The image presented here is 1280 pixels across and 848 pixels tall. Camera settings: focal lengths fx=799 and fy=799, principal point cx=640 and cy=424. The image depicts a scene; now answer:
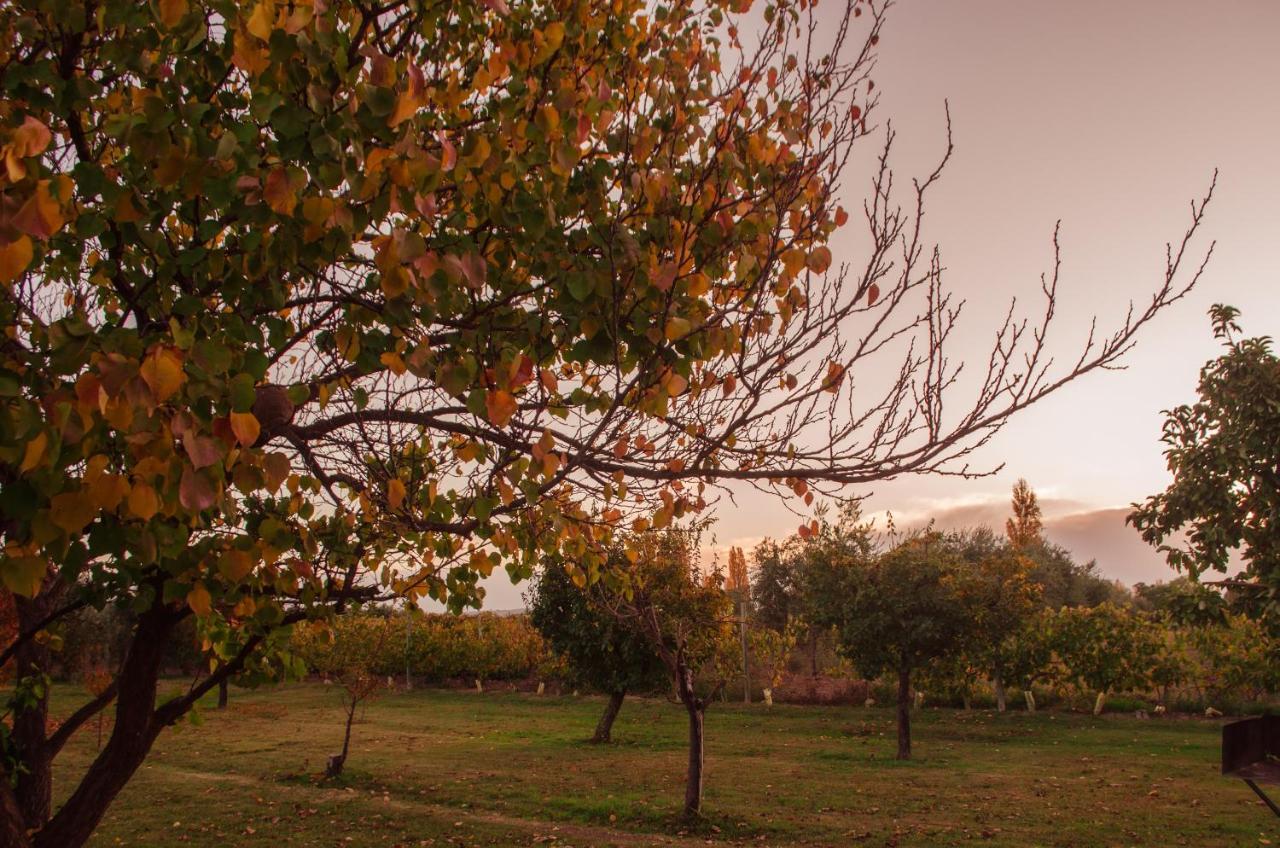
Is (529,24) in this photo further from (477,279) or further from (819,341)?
(477,279)

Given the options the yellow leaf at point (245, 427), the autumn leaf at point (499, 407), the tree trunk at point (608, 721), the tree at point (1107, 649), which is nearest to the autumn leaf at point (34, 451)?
Answer: the yellow leaf at point (245, 427)

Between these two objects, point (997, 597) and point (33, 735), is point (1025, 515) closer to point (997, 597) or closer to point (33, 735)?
point (997, 597)

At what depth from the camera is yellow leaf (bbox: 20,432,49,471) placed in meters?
1.83

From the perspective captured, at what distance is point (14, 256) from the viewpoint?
1.63m

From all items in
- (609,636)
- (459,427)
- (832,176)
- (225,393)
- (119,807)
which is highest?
(832,176)

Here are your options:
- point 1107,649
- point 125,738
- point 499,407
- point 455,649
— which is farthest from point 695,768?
point 455,649

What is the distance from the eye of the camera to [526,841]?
33.7 ft

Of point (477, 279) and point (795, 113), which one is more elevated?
point (795, 113)

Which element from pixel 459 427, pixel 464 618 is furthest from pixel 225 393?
pixel 464 618

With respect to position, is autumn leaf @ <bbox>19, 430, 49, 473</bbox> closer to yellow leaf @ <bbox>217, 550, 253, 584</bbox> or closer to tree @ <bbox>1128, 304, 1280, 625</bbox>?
yellow leaf @ <bbox>217, 550, 253, 584</bbox>

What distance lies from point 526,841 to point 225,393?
9.65 metres

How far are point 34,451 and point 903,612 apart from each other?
58.6 feet

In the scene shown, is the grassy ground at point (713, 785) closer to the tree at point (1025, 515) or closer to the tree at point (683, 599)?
the tree at point (683, 599)

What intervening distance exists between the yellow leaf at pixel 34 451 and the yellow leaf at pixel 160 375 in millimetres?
288
